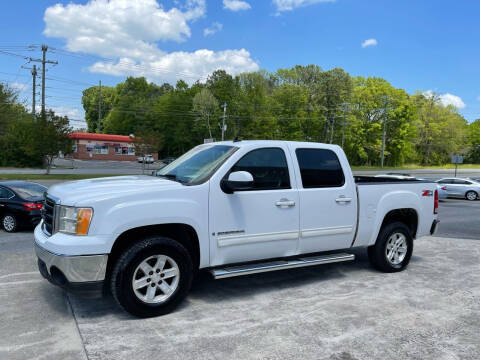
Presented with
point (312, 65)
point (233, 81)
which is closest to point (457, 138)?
point (312, 65)

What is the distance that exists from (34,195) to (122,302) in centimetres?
686

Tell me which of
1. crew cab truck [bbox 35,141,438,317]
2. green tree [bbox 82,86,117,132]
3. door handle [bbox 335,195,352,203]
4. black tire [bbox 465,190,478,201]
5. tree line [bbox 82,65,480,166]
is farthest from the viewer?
green tree [bbox 82,86,117,132]

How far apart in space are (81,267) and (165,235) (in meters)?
0.92

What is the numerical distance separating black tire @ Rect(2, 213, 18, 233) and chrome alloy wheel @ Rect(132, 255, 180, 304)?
6646mm

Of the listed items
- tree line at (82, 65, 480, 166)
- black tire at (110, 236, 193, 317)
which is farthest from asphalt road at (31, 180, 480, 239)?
tree line at (82, 65, 480, 166)

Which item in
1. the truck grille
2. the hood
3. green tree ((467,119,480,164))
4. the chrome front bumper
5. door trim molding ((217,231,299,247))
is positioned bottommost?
the chrome front bumper

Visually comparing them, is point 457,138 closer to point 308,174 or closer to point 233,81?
point 233,81

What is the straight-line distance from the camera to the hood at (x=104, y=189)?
12.6ft

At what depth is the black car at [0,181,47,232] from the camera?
907 cm

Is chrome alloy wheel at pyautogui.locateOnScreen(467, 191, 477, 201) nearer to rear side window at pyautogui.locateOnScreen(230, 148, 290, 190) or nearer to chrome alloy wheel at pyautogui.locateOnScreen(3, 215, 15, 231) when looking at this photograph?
rear side window at pyautogui.locateOnScreen(230, 148, 290, 190)

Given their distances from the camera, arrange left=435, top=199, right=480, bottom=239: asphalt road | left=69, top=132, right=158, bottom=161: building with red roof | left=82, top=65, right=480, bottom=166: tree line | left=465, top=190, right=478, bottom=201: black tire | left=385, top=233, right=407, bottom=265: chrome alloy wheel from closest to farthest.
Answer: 1. left=385, top=233, right=407, bottom=265: chrome alloy wheel
2. left=435, top=199, right=480, bottom=239: asphalt road
3. left=465, top=190, right=478, bottom=201: black tire
4. left=69, top=132, right=158, bottom=161: building with red roof
5. left=82, top=65, right=480, bottom=166: tree line

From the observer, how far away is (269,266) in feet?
15.0

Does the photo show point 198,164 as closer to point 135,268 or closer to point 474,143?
point 135,268

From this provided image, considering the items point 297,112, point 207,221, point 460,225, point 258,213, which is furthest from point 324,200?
point 297,112
